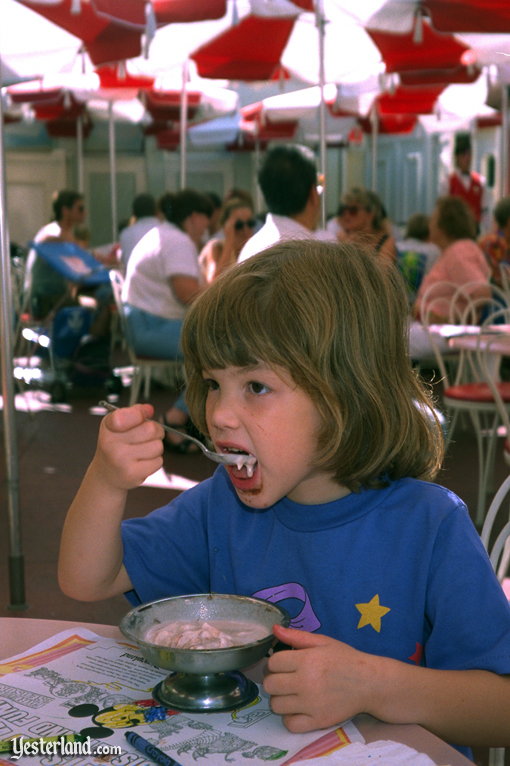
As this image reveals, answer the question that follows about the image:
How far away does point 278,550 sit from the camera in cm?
111

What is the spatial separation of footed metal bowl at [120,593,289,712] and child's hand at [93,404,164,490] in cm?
14

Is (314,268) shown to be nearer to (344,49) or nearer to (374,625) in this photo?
(374,625)

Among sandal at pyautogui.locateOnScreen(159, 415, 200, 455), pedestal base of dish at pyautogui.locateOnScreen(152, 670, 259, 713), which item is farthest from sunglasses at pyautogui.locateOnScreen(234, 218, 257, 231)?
pedestal base of dish at pyautogui.locateOnScreen(152, 670, 259, 713)

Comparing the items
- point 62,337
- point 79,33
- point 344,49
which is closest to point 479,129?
point 344,49

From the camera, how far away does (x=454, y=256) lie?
5.64 metres

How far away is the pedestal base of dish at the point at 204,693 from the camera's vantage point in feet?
2.78

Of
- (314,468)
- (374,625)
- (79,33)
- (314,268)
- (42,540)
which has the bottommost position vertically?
(42,540)

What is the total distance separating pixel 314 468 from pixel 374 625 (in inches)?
7.3

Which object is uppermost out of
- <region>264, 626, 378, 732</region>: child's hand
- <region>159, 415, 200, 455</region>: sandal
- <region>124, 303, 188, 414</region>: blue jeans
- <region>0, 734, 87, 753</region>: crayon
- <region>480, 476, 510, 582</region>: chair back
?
<region>264, 626, 378, 732</region>: child's hand

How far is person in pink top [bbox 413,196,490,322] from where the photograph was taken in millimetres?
5535

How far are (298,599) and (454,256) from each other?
4799mm

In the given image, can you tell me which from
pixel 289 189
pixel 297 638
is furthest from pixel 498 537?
pixel 289 189

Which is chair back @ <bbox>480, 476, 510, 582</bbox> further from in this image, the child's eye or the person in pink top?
the person in pink top

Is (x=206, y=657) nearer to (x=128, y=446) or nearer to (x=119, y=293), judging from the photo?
(x=128, y=446)
